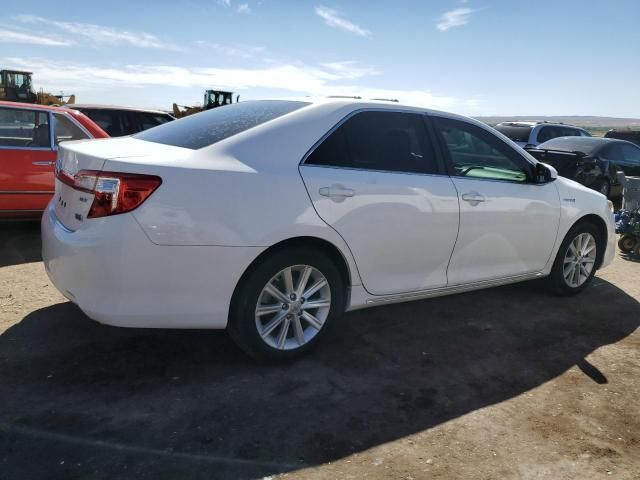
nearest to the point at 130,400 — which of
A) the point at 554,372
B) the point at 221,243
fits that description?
the point at 221,243

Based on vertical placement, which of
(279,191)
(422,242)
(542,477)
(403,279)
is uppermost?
(279,191)

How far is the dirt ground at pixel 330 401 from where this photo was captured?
8.21 ft

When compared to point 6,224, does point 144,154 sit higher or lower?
higher

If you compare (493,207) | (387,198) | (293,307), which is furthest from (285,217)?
(493,207)

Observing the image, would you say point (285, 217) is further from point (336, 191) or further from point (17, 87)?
point (17, 87)

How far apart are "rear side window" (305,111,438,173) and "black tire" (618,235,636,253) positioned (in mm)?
4798

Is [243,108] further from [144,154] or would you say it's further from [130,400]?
[130,400]

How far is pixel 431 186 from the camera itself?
12.4 feet

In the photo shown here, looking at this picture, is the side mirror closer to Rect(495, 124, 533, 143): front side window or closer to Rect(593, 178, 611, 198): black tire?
Rect(593, 178, 611, 198): black tire

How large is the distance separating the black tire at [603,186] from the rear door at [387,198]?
775cm

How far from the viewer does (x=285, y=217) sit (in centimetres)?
311

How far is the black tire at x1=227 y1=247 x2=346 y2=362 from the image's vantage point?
3.12 metres

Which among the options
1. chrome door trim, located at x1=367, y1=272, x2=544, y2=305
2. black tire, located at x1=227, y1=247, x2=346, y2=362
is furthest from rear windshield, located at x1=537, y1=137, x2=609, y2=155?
black tire, located at x1=227, y1=247, x2=346, y2=362

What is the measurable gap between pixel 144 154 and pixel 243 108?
1.06 m
